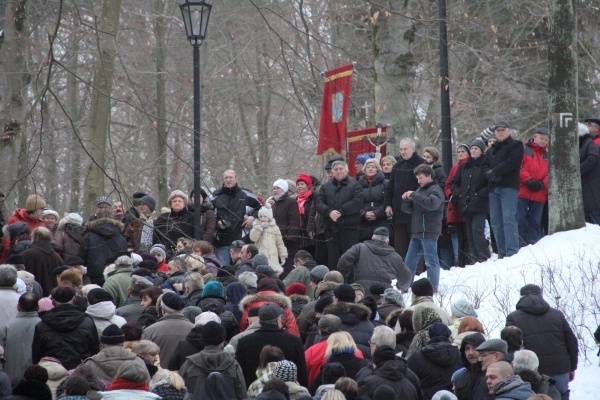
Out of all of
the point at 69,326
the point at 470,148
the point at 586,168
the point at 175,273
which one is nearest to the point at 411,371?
the point at 69,326

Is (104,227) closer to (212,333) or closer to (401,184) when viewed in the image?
(401,184)

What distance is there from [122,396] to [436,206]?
715 cm

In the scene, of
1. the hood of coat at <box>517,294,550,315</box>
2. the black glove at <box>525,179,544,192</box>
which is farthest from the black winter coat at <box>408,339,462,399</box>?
the black glove at <box>525,179,544,192</box>

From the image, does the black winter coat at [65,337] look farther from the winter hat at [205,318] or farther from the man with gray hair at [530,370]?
the man with gray hair at [530,370]

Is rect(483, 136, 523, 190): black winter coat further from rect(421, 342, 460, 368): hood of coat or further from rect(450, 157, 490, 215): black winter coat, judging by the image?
rect(421, 342, 460, 368): hood of coat

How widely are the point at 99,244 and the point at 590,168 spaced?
23.6ft

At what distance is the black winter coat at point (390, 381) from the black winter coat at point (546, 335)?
6.16 ft

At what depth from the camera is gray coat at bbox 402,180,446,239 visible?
1462 centimetres

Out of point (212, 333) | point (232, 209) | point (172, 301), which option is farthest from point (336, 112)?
point (212, 333)

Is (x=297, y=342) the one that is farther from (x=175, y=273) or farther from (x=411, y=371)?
(x=175, y=273)

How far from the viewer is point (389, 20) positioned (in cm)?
2089

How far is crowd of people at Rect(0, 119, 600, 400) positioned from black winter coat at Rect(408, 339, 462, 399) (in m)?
0.01

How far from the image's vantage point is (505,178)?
15.1 meters

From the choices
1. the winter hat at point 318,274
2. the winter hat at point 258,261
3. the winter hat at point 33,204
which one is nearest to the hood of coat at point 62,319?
the winter hat at point 318,274
